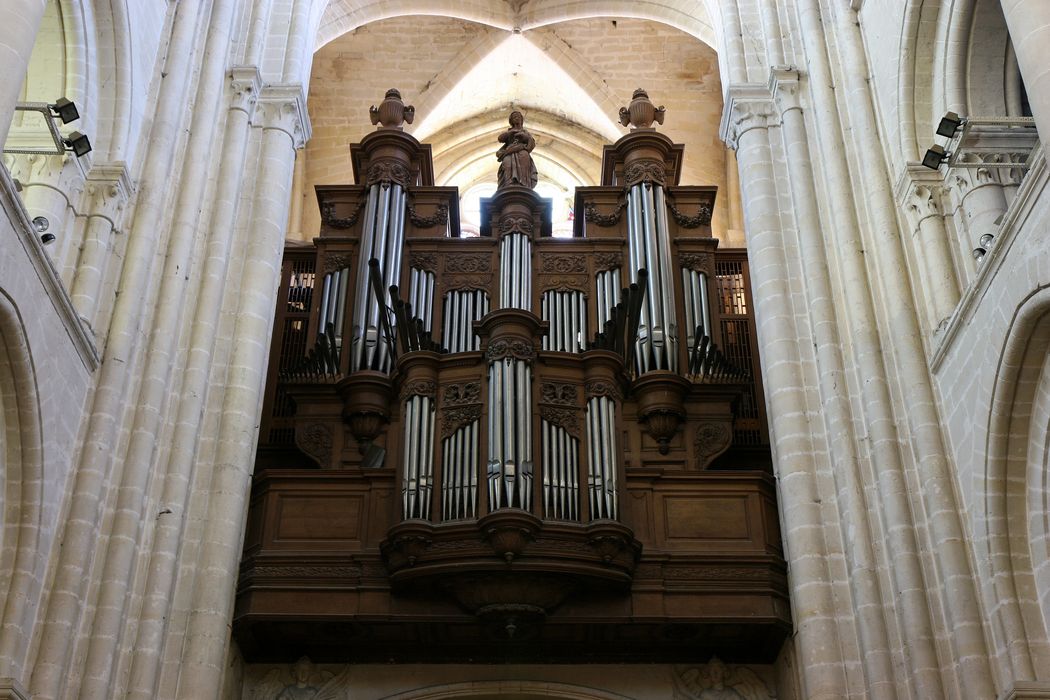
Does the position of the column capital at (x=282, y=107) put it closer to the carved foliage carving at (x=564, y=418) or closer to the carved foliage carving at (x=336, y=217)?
the carved foliage carving at (x=336, y=217)

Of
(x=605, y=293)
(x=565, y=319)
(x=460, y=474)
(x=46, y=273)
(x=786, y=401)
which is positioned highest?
(x=605, y=293)

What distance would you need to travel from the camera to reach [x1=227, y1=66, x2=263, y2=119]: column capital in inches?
550

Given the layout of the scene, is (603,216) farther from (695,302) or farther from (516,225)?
(695,302)

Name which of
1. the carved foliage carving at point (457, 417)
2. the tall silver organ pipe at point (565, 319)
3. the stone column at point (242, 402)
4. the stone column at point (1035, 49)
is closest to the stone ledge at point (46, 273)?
the stone column at point (242, 402)

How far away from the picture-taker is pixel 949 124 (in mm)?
10992

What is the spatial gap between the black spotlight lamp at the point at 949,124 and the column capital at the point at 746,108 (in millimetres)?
3100

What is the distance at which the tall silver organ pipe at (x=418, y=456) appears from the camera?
11312 mm

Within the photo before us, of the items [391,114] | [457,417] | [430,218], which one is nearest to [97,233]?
[457,417]

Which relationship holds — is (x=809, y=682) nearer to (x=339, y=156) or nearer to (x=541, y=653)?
(x=541, y=653)

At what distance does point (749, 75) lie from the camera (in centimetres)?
1455

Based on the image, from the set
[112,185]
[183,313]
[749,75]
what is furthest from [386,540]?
[749,75]

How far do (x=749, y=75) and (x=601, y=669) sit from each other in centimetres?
694

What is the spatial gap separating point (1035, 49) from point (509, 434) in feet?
17.5

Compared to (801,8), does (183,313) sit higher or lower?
lower
